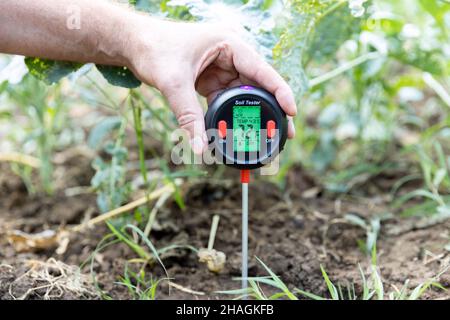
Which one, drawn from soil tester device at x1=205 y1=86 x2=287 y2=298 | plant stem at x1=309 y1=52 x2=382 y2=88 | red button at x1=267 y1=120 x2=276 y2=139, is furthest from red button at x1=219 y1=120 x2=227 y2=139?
plant stem at x1=309 y1=52 x2=382 y2=88

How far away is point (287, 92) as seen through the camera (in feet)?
4.58

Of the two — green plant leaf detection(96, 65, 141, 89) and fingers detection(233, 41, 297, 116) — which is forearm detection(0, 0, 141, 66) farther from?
fingers detection(233, 41, 297, 116)

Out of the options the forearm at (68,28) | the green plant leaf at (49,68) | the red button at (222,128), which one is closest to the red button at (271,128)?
the red button at (222,128)

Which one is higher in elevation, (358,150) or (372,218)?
(358,150)

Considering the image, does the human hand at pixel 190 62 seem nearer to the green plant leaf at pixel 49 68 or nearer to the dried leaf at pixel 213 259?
the green plant leaf at pixel 49 68

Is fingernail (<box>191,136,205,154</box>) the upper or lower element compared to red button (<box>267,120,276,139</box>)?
lower

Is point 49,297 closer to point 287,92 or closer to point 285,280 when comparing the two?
point 285,280

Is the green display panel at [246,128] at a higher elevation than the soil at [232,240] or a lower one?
higher

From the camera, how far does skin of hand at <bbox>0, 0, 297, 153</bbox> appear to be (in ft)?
4.56

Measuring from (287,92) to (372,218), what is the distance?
0.81m

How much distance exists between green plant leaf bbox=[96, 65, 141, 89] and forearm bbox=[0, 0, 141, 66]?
0.07m

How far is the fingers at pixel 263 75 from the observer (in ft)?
4.59
